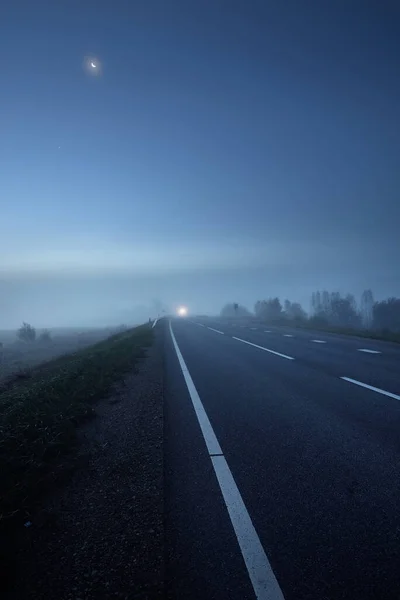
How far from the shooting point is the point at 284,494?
128 inches

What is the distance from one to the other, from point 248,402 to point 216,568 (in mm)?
4269

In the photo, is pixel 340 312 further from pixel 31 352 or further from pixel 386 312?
pixel 31 352

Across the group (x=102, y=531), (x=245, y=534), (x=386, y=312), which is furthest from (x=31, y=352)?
(x=386, y=312)

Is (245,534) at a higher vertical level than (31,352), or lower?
higher

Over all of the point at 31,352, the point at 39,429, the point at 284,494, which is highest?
the point at 39,429

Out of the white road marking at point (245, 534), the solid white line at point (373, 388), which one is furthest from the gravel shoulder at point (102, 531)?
the solid white line at point (373, 388)

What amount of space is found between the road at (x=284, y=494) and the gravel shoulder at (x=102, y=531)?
0.19 meters

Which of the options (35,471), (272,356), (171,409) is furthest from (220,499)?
(272,356)

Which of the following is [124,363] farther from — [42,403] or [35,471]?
[35,471]

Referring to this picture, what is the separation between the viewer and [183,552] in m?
2.51

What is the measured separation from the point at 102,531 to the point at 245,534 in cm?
128

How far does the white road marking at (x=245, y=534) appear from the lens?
2.17 meters

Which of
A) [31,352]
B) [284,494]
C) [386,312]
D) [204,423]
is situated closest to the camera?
[284,494]

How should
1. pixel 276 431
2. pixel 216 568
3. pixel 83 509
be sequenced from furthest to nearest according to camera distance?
pixel 276 431 < pixel 83 509 < pixel 216 568
